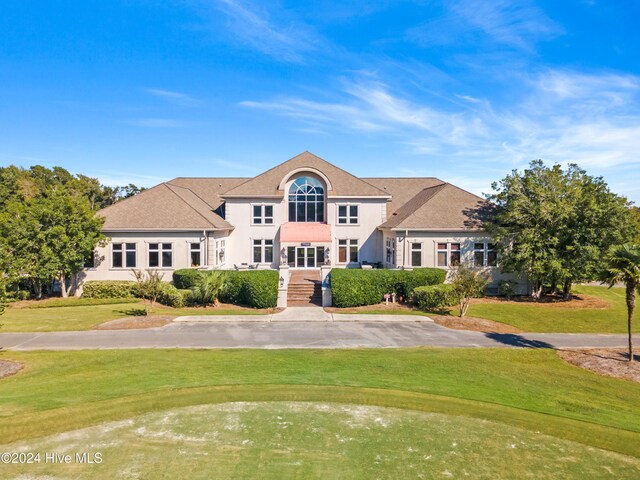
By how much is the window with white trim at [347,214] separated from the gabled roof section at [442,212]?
9.59 ft

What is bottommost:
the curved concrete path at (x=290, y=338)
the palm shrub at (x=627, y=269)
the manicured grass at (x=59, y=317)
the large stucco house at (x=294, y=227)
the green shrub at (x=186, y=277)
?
the curved concrete path at (x=290, y=338)

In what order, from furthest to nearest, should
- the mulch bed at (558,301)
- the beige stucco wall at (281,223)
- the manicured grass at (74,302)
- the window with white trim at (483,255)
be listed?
the beige stucco wall at (281,223)
the window with white trim at (483,255)
the mulch bed at (558,301)
the manicured grass at (74,302)

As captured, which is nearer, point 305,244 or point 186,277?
point 186,277

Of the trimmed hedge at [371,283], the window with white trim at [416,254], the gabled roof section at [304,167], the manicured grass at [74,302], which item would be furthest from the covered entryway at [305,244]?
the manicured grass at [74,302]

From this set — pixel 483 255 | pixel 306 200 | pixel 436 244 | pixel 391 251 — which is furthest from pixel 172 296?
pixel 483 255

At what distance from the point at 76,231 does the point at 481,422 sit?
99.1 feet

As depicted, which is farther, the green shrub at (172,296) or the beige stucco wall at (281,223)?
the beige stucco wall at (281,223)

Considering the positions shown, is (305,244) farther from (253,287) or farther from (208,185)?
(208,185)

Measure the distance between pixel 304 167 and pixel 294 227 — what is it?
5.65 meters

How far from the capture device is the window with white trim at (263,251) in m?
38.9

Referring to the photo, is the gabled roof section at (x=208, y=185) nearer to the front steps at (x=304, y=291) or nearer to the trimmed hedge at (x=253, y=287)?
the front steps at (x=304, y=291)

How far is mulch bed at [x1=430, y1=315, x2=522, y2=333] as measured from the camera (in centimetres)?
2298

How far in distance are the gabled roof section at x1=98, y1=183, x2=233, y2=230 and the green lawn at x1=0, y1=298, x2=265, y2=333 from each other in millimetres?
6528

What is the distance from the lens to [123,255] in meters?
33.5
